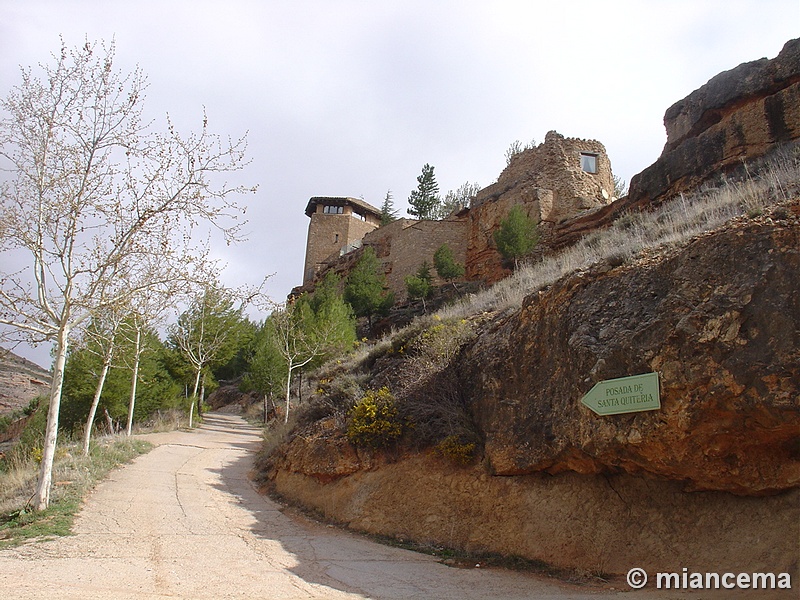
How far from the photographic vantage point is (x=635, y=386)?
17.5 ft

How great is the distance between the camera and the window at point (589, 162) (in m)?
27.3

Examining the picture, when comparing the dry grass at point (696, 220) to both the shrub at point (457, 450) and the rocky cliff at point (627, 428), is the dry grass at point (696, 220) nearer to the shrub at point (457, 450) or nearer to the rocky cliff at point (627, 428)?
the rocky cliff at point (627, 428)

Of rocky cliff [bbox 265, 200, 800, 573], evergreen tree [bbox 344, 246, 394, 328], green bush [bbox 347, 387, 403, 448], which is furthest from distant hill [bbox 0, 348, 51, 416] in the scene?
rocky cliff [bbox 265, 200, 800, 573]

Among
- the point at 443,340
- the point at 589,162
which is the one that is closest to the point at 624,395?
the point at 443,340

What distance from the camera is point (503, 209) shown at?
28375mm

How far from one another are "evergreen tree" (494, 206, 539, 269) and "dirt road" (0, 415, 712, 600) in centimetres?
1756

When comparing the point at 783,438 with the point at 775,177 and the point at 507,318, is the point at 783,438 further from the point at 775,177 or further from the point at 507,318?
the point at 775,177

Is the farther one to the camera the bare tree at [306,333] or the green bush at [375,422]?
the bare tree at [306,333]

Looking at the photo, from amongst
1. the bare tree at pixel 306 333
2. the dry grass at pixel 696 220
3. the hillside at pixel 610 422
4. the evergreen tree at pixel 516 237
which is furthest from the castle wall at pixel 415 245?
the hillside at pixel 610 422

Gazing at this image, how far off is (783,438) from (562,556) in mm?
2634

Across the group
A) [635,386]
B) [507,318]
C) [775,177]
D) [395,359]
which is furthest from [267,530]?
[775,177]

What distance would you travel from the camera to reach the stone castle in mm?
26469

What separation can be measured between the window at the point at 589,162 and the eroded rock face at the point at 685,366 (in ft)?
74.3

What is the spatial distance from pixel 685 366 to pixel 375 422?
4.92 metres
